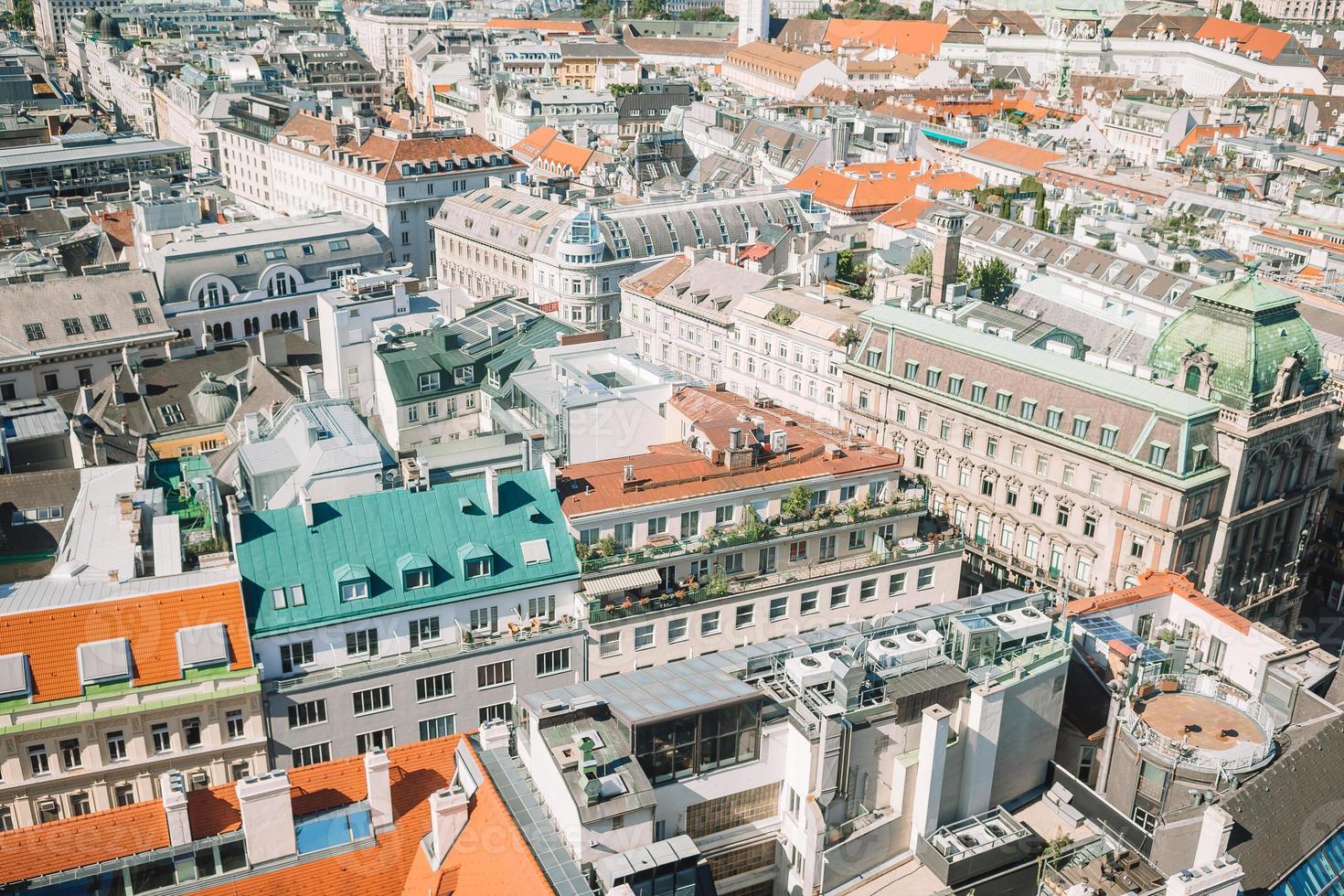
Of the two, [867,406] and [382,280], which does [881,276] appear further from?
[382,280]

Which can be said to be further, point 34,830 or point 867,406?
point 867,406

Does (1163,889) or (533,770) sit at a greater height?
(533,770)

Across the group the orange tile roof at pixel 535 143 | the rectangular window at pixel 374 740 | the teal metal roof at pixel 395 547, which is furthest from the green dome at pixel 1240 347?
the orange tile roof at pixel 535 143

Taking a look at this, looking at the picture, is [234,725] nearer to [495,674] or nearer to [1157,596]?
[495,674]

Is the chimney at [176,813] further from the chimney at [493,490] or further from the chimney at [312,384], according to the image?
the chimney at [312,384]

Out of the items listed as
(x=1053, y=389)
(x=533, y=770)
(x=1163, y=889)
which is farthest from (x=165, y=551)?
(x=1053, y=389)

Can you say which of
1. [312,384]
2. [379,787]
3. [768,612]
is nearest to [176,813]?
[379,787]
